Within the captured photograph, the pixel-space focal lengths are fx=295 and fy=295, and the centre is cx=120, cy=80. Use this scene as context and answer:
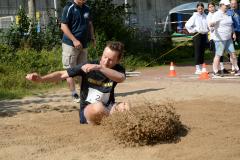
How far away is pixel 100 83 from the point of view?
3568 mm

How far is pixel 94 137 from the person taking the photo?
336 cm

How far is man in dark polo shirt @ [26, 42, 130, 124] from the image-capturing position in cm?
341

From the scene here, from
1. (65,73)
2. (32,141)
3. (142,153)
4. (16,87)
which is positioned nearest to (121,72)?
(65,73)

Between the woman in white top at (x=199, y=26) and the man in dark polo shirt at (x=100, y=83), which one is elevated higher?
the woman in white top at (x=199, y=26)

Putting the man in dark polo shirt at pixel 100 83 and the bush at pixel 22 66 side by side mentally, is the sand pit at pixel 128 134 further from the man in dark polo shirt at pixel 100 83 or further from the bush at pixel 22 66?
the bush at pixel 22 66

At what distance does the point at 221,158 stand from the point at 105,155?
110 centimetres

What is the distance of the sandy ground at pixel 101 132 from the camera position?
290 centimetres

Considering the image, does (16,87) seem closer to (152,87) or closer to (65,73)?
(152,87)

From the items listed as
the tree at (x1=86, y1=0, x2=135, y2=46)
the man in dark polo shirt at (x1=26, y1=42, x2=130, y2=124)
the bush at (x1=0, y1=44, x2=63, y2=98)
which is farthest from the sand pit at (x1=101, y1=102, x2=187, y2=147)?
the tree at (x1=86, y1=0, x2=135, y2=46)

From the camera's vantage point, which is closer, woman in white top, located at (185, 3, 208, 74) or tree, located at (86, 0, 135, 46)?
woman in white top, located at (185, 3, 208, 74)

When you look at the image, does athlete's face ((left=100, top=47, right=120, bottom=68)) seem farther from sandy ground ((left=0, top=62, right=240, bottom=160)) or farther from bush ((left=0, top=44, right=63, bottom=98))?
bush ((left=0, top=44, right=63, bottom=98))

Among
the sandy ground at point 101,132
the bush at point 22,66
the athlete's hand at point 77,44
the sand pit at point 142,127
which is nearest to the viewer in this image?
the sandy ground at point 101,132

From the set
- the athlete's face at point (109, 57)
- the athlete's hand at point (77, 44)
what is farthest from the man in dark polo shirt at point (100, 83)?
the athlete's hand at point (77, 44)

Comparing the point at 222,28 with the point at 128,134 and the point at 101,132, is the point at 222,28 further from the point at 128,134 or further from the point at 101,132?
the point at 128,134
